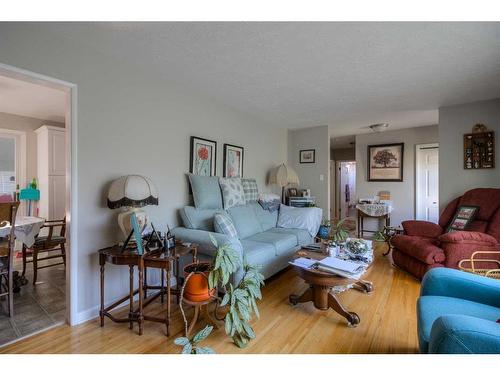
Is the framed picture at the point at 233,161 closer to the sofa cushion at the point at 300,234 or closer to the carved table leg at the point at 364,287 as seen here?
the sofa cushion at the point at 300,234

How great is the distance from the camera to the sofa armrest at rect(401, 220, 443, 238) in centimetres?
318

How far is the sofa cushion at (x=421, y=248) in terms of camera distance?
2.62 metres

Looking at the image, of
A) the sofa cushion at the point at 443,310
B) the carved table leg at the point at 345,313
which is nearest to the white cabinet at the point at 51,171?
the carved table leg at the point at 345,313

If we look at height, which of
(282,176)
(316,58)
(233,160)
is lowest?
(282,176)

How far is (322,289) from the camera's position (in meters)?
2.11

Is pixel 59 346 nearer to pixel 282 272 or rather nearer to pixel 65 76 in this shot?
pixel 65 76

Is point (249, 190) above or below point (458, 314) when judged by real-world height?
above

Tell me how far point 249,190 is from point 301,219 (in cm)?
85

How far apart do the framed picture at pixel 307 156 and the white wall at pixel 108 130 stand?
2.71 metres

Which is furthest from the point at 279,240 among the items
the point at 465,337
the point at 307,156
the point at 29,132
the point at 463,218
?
the point at 29,132

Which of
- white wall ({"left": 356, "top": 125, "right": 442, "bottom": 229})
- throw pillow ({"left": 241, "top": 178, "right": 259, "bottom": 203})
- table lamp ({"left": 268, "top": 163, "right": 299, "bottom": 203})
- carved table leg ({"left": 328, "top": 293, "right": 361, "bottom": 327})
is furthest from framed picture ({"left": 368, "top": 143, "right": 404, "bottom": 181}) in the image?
carved table leg ({"left": 328, "top": 293, "right": 361, "bottom": 327})

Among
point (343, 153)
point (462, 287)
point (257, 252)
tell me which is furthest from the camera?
point (343, 153)

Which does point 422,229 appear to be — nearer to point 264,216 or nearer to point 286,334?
point 264,216
